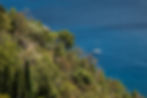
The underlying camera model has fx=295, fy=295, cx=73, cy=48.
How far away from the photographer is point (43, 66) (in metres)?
6.87

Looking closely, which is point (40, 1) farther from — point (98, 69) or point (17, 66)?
point (98, 69)

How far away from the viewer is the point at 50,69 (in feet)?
23.5

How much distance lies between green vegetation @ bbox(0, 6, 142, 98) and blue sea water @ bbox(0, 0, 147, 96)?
1.72 feet

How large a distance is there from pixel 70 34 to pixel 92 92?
1.94m

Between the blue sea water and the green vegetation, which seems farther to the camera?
the blue sea water

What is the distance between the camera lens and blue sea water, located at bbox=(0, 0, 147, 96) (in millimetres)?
6832

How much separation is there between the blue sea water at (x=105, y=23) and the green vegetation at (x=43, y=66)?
523 millimetres

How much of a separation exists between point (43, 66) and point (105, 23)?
2073 millimetres

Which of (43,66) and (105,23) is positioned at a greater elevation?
(105,23)

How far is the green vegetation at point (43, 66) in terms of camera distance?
546cm

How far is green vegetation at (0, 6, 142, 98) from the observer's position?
5465mm

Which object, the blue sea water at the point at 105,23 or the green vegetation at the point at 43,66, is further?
the blue sea water at the point at 105,23

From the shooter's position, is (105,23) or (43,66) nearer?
(43,66)

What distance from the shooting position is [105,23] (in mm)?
7742
